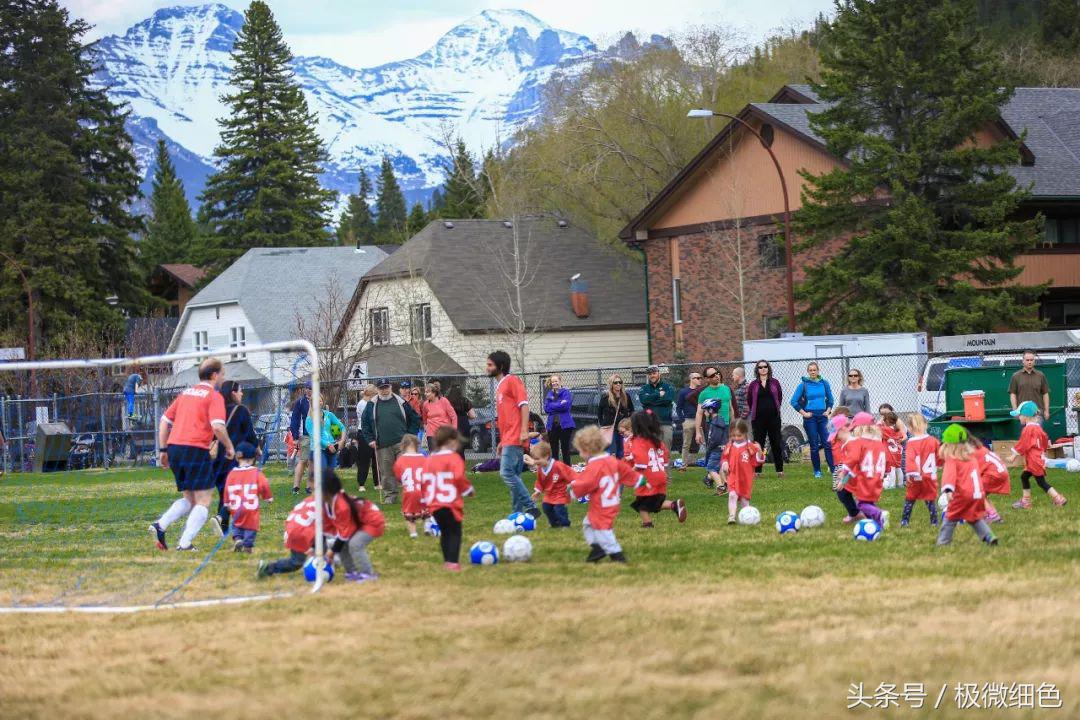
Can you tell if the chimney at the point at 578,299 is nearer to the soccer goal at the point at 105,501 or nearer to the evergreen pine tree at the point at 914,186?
the soccer goal at the point at 105,501

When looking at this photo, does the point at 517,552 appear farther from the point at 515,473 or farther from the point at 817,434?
the point at 817,434

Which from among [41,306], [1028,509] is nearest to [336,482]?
[1028,509]

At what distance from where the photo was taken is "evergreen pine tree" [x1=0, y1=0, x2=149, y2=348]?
177ft

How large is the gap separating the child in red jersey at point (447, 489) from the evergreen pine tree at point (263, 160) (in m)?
63.9

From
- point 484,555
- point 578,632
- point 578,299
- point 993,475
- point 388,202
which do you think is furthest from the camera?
point 388,202

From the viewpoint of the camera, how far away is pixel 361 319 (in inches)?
2078

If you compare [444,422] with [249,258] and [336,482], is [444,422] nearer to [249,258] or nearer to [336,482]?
[336,482]

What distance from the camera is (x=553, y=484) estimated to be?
579 inches

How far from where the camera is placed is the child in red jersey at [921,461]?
522 inches

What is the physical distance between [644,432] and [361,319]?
3948cm

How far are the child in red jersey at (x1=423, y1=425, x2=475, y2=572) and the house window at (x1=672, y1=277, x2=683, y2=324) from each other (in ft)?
111

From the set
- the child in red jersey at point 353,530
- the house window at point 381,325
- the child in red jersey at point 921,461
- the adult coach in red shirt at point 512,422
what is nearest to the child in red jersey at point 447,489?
the child in red jersey at point 353,530

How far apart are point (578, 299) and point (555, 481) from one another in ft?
120

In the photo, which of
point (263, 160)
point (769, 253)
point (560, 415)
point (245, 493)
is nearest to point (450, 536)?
point (245, 493)
